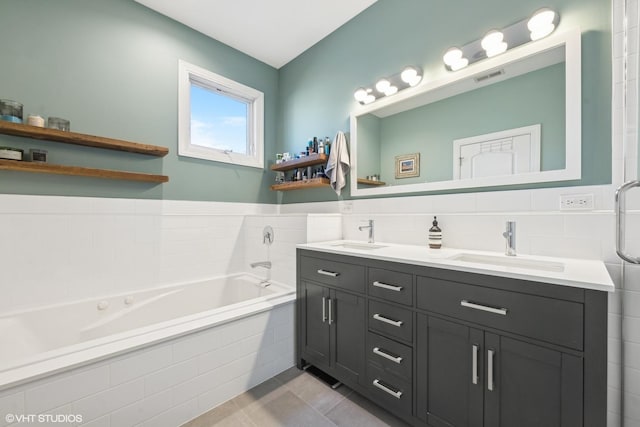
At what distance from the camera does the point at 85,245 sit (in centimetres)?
191

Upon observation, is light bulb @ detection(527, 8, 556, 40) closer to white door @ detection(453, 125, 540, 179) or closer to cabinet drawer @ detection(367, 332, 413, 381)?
white door @ detection(453, 125, 540, 179)

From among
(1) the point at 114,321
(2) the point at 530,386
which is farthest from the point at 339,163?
(1) the point at 114,321

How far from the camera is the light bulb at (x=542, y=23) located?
4.57 ft

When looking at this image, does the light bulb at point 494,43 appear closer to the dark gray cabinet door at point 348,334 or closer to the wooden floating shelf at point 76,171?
the dark gray cabinet door at point 348,334

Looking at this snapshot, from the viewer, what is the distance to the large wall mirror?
4.50ft

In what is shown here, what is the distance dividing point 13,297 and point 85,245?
456 millimetres

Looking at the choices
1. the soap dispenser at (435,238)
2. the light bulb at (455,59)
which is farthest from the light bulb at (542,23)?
the soap dispenser at (435,238)

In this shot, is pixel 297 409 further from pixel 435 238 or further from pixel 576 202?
pixel 576 202

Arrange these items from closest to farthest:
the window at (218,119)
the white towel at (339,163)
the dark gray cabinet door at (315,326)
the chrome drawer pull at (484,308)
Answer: the chrome drawer pull at (484,308), the dark gray cabinet door at (315,326), the white towel at (339,163), the window at (218,119)

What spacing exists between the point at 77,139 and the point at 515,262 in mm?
2816

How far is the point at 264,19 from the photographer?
2395mm

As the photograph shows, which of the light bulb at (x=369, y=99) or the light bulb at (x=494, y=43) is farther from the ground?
the light bulb at (x=494, y=43)

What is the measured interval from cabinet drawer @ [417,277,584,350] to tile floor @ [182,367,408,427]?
0.77m

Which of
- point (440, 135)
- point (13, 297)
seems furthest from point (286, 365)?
point (440, 135)
